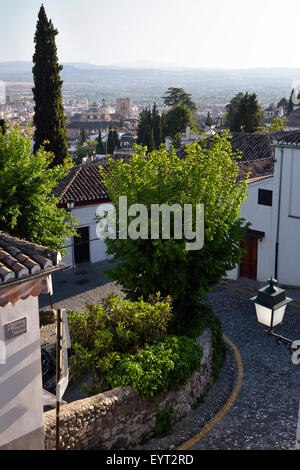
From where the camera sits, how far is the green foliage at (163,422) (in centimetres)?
1049

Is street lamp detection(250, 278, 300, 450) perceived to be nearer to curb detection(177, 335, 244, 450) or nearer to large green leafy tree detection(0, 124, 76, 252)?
curb detection(177, 335, 244, 450)

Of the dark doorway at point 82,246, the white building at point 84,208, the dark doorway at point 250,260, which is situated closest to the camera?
the dark doorway at point 250,260

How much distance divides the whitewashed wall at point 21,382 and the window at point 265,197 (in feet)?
48.2

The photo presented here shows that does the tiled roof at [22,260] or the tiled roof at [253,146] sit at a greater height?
the tiled roof at [22,260]

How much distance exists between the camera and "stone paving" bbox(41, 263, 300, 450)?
10.4 meters

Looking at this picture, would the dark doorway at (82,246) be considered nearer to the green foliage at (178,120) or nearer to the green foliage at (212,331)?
the green foliage at (212,331)

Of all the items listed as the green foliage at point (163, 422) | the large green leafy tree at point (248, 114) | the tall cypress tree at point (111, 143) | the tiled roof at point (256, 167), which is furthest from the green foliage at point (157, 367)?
the tall cypress tree at point (111, 143)

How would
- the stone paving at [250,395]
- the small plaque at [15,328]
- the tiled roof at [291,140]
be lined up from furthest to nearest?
the tiled roof at [291,140], the stone paving at [250,395], the small plaque at [15,328]

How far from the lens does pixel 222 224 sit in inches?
537

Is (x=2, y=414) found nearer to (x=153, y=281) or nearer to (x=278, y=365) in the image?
(x=153, y=281)

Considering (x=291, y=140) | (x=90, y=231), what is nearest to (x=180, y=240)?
(x=291, y=140)

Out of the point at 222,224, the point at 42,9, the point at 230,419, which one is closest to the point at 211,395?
the point at 230,419

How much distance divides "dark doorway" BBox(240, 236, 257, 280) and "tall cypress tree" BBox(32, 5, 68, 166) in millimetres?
13373

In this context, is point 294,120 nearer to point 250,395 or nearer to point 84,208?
point 84,208
